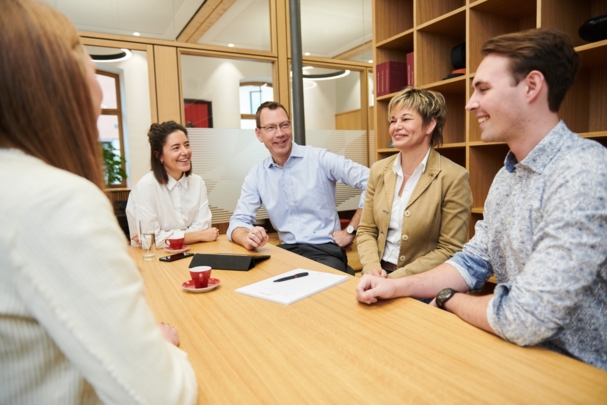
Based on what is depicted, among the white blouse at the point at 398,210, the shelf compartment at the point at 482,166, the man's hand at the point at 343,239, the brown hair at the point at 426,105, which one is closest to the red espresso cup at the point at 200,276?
the white blouse at the point at 398,210

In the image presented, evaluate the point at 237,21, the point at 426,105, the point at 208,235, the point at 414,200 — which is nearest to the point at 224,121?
the point at 237,21

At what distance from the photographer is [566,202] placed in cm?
91

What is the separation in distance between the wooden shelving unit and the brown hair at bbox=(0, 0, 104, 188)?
2.40m

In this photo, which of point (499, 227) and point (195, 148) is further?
point (195, 148)

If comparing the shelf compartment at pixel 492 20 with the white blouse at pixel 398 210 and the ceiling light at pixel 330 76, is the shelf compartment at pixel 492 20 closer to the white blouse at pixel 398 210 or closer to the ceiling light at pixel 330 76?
the white blouse at pixel 398 210

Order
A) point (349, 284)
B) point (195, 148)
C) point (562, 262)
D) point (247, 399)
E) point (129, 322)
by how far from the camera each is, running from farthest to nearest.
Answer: point (195, 148)
point (349, 284)
point (562, 262)
point (247, 399)
point (129, 322)

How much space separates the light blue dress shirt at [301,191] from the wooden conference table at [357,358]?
4.74 feet

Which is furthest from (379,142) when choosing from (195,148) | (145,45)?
(145,45)

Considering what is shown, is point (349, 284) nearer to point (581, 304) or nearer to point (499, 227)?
point (499, 227)

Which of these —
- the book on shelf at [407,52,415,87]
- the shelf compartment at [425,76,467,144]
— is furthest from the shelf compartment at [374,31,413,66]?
the shelf compartment at [425,76,467,144]

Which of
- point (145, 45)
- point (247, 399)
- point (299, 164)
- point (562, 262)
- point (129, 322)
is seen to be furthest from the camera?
point (145, 45)

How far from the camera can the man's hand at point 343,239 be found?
2.55 metres

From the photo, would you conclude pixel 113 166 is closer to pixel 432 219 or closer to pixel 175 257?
pixel 175 257

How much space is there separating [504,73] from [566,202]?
45cm
